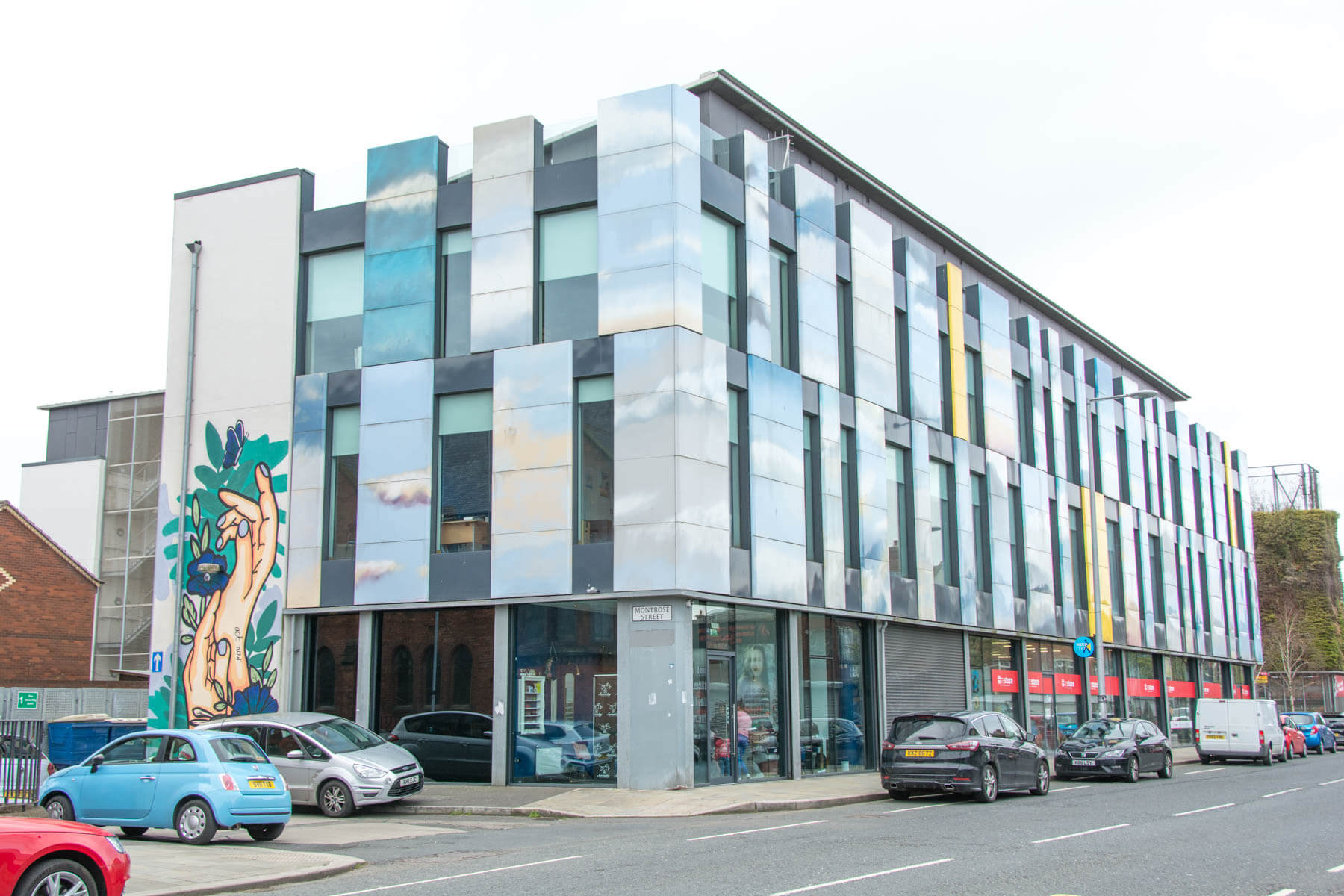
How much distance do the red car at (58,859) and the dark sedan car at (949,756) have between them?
1438 centimetres

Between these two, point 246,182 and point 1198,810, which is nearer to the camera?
point 1198,810

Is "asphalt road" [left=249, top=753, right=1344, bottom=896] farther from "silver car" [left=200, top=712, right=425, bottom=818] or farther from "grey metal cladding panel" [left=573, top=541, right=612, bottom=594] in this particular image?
"grey metal cladding panel" [left=573, top=541, right=612, bottom=594]

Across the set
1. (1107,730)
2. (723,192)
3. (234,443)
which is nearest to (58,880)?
(723,192)

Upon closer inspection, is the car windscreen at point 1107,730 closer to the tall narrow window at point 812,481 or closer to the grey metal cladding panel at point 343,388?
the tall narrow window at point 812,481

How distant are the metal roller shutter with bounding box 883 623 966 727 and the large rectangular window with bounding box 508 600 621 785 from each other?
8.81 meters

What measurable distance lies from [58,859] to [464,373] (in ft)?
54.0

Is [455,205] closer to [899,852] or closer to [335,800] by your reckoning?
[335,800]

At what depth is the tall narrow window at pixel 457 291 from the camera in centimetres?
2539

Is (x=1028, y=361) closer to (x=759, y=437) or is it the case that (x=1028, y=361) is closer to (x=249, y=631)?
(x=759, y=437)

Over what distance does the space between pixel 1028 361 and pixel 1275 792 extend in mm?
18388

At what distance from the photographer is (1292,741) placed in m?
39.7

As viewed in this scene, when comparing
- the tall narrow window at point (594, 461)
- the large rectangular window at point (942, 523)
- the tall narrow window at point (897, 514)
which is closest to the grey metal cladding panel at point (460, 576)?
the tall narrow window at point (594, 461)

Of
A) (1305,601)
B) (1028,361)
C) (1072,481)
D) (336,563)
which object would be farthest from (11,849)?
(1305,601)

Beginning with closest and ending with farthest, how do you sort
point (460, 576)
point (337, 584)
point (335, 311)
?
1. point (460, 576)
2. point (337, 584)
3. point (335, 311)
